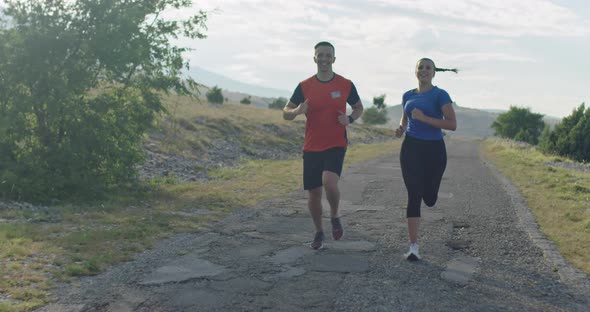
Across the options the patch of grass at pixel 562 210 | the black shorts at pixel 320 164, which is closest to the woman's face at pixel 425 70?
the black shorts at pixel 320 164

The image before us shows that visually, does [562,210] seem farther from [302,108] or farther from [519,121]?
[519,121]

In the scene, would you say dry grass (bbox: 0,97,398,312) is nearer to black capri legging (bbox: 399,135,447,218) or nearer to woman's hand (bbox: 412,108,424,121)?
black capri legging (bbox: 399,135,447,218)

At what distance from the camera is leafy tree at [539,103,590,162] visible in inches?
1192

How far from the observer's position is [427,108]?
5539mm

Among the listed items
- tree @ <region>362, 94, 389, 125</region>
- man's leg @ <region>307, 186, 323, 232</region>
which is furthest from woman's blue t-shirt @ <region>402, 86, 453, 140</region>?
tree @ <region>362, 94, 389, 125</region>

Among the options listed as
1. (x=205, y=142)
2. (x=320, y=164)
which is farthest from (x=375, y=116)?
(x=320, y=164)

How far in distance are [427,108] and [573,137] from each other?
29.2 metres

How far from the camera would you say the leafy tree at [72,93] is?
29.6 ft

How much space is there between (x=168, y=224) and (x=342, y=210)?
3022 mm

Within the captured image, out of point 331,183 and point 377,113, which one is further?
point 377,113

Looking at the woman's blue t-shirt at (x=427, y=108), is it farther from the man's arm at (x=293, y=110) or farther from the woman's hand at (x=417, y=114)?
the man's arm at (x=293, y=110)

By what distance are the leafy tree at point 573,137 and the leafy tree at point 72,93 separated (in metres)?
26.9

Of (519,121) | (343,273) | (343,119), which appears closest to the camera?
(343,273)

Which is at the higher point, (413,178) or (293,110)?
(293,110)
